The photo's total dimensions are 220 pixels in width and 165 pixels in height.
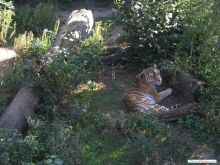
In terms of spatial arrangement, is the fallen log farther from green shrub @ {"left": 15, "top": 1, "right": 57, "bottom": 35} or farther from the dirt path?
green shrub @ {"left": 15, "top": 1, "right": 57, "bottom": 35}

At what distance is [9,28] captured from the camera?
35.3 ft

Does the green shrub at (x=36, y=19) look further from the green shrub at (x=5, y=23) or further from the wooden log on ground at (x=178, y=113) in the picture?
the wooden log on ground at (x=178, y=113)

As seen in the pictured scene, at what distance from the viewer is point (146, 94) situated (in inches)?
297

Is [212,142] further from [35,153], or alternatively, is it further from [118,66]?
[118,66]

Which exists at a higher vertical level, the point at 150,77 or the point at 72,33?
the point at 72,33

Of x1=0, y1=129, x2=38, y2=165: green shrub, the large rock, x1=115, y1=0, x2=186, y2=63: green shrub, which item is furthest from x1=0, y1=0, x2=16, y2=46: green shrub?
x1=0, y1=129, x2=38, y2=165: green shrub

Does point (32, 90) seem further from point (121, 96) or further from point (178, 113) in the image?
point (178, 113)

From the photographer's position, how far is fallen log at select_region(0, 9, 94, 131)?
6633 mm

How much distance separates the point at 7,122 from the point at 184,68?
3196 mm

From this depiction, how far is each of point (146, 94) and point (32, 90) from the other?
1732mm

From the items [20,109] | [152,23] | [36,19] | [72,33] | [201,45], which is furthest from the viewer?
[36,19]

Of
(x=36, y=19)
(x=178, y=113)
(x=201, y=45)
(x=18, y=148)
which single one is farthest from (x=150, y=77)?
(x=36, y=19)

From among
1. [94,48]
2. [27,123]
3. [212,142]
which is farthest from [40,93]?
[212,142]

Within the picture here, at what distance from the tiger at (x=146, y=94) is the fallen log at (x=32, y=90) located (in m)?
1.33
